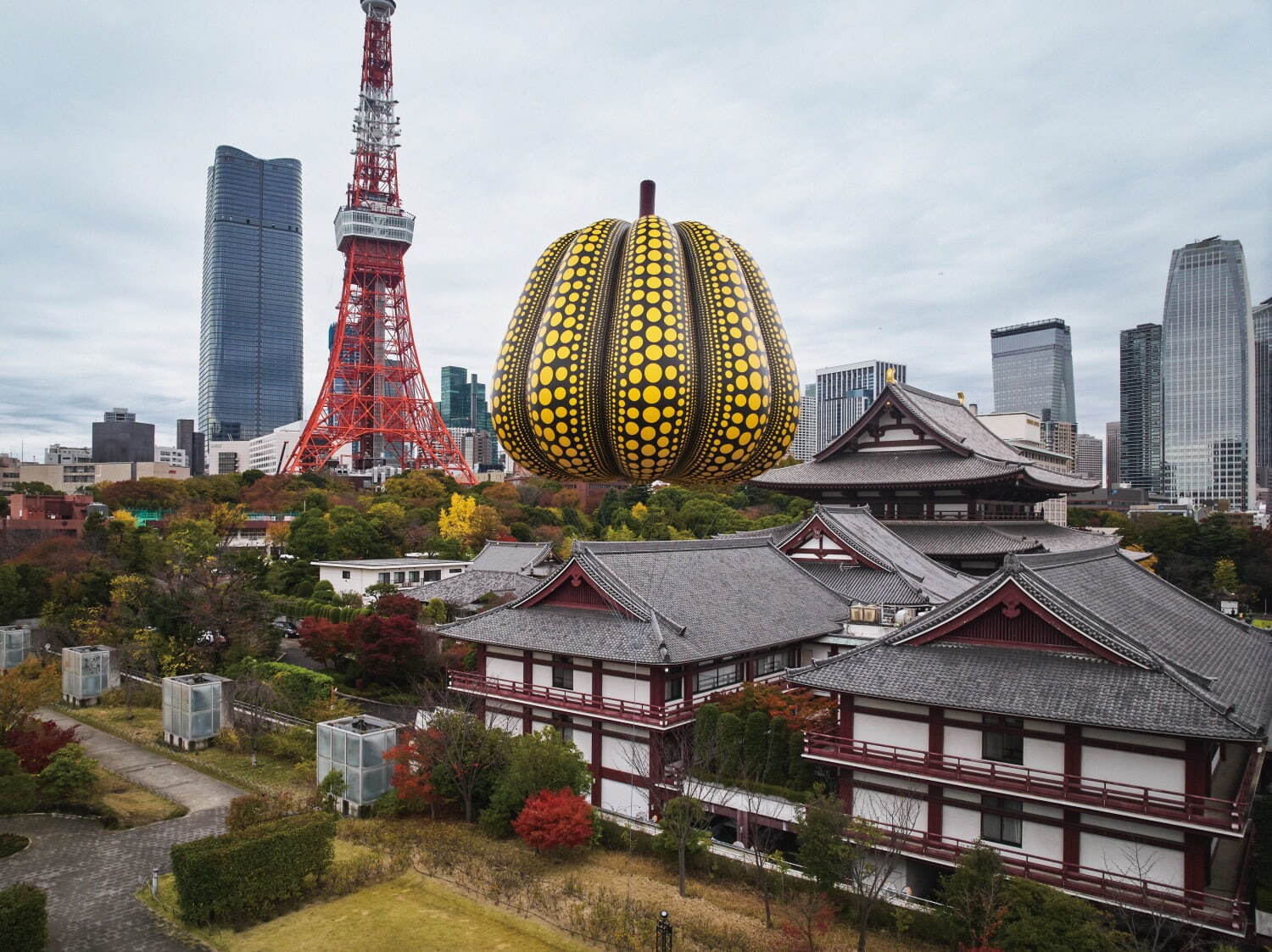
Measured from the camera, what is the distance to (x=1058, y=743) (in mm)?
14094

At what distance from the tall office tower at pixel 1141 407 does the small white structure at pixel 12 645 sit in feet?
507

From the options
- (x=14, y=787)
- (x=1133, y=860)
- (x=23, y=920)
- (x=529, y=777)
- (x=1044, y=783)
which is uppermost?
(x=1044, y=783)

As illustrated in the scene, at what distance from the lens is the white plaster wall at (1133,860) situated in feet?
42.2

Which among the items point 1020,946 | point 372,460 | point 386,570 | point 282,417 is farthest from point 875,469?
point 282,417

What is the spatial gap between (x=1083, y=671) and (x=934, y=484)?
1506 cm

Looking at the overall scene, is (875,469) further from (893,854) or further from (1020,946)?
(1020,946)

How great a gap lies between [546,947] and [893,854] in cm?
616

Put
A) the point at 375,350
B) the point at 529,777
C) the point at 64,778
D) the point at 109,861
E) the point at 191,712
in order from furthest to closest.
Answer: the point at 375,350 → the point at 191,712 → the point at 64,778 → the point at 529,777 → the point at 109,861

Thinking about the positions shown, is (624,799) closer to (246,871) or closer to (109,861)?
(246,871)

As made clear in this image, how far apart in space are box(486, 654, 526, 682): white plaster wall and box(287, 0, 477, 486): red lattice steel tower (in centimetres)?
4324

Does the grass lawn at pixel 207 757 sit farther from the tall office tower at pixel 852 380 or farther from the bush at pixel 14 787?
the tall office tower at pixel 852 380

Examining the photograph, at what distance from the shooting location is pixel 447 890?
15.9 metres

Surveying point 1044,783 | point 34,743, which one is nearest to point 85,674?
point 34,743

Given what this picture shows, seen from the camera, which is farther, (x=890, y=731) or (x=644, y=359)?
(x=890, y=731)
